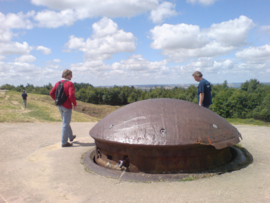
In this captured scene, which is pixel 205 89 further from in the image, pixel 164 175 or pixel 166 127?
pixel 164 175

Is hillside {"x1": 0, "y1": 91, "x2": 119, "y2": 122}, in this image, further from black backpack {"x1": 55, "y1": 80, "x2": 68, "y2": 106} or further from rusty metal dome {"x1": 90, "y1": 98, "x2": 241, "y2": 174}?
rusty metal dome {"x1": 90, "y1": 98, "x2": 241, "y2": 174}

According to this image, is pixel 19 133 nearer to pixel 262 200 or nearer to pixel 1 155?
pixel 1 155

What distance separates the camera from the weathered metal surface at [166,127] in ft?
10.8

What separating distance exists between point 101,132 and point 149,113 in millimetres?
926

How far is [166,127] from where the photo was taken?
346 cm

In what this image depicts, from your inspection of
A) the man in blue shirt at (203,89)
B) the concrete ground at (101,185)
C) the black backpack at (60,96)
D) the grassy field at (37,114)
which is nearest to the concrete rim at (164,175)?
the concrete ground at (101,185)

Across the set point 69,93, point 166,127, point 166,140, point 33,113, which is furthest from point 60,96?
point 33,113

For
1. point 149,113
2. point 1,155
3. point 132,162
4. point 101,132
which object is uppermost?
point 149,113

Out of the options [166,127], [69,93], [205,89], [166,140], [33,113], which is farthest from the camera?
[33,113]

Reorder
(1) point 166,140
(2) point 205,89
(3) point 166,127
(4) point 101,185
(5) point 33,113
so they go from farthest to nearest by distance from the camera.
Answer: (5) point 33,113
(2) point 205,89
(3) point 166,127
(1) point 166,140
(4) point 101,185

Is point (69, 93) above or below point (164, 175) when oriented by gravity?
above

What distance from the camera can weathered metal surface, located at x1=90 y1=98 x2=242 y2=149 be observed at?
331cm

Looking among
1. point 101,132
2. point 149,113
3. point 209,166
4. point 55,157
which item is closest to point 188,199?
point 209,166

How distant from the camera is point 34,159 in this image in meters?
4.42
